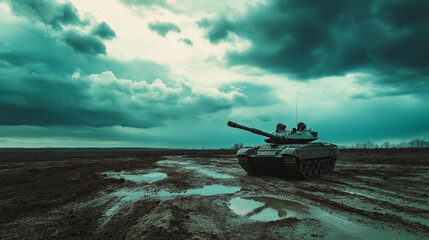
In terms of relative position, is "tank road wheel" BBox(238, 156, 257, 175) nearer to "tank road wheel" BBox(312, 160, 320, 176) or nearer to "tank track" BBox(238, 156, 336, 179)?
"tank track" BBox(238, 156, 336, 179)

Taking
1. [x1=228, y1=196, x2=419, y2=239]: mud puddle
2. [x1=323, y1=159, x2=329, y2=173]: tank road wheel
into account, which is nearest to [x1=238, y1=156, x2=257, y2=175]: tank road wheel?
[x1=323, y1=159, x2=329, y2=173]: tank road wheel

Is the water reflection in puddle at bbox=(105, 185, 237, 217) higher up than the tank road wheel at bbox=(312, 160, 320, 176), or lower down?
lower down

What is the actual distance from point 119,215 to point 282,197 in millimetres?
4572

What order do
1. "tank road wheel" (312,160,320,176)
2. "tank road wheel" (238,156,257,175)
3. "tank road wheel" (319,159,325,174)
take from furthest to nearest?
1. "tank road wheel" (319,159,325,174)
2. "tank road wheel" (312,160,320,176)
3. "tank road wheel" (238,156,257,175)

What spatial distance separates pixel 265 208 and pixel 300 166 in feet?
20.5

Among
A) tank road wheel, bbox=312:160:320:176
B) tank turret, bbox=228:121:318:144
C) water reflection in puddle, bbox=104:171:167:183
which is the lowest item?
water reflection in puddle, bbox=104:171:167:183

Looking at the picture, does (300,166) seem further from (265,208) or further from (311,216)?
(311,216)

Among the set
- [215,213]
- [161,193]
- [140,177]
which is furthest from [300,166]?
[140,177]

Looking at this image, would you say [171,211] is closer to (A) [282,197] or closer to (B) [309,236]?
(B) [309,236]

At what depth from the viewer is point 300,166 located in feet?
37.6

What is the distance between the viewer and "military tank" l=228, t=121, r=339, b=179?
11062 mm

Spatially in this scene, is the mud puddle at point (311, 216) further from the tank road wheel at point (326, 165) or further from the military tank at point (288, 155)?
the tank road wheel at point (326, 165)

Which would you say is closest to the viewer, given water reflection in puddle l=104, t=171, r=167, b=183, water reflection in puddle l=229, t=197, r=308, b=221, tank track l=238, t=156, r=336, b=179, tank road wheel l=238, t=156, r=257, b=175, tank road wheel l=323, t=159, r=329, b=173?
water reflection in puddle l=229, t=197, r=308, b=221

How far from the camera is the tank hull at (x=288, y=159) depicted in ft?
35.8
